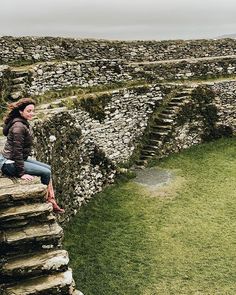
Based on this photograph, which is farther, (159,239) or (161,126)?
(161,126)

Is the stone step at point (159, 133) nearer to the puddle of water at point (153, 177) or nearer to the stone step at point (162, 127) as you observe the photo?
the stone step at point (162, 127)

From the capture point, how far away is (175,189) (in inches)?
677

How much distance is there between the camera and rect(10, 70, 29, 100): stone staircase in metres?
17.3

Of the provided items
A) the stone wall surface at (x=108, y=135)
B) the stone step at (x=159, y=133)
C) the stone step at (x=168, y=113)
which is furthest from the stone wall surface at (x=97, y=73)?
the stone step at (x=159, y=133)

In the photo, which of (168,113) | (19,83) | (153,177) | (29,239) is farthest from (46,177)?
(168,113)

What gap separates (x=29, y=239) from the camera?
24.5 feet

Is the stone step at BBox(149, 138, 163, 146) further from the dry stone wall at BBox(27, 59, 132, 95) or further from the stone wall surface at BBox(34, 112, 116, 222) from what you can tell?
the dry stone wall at BBox(27, 59, 132, 95)

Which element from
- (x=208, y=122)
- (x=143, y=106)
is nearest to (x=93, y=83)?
(x=143, y=106)

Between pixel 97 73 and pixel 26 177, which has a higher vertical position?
pixel 97 73

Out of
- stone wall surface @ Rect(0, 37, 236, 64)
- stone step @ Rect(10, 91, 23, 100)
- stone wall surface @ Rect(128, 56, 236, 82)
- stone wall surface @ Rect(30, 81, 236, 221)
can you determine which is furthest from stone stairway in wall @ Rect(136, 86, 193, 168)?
stone step @ Rect(10, 91, 23, 100)

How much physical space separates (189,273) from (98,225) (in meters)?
3.74

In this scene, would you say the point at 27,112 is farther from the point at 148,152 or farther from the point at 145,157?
the point at 148,152

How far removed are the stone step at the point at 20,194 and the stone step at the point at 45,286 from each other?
1.43 meters

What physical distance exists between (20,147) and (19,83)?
9.72 m
